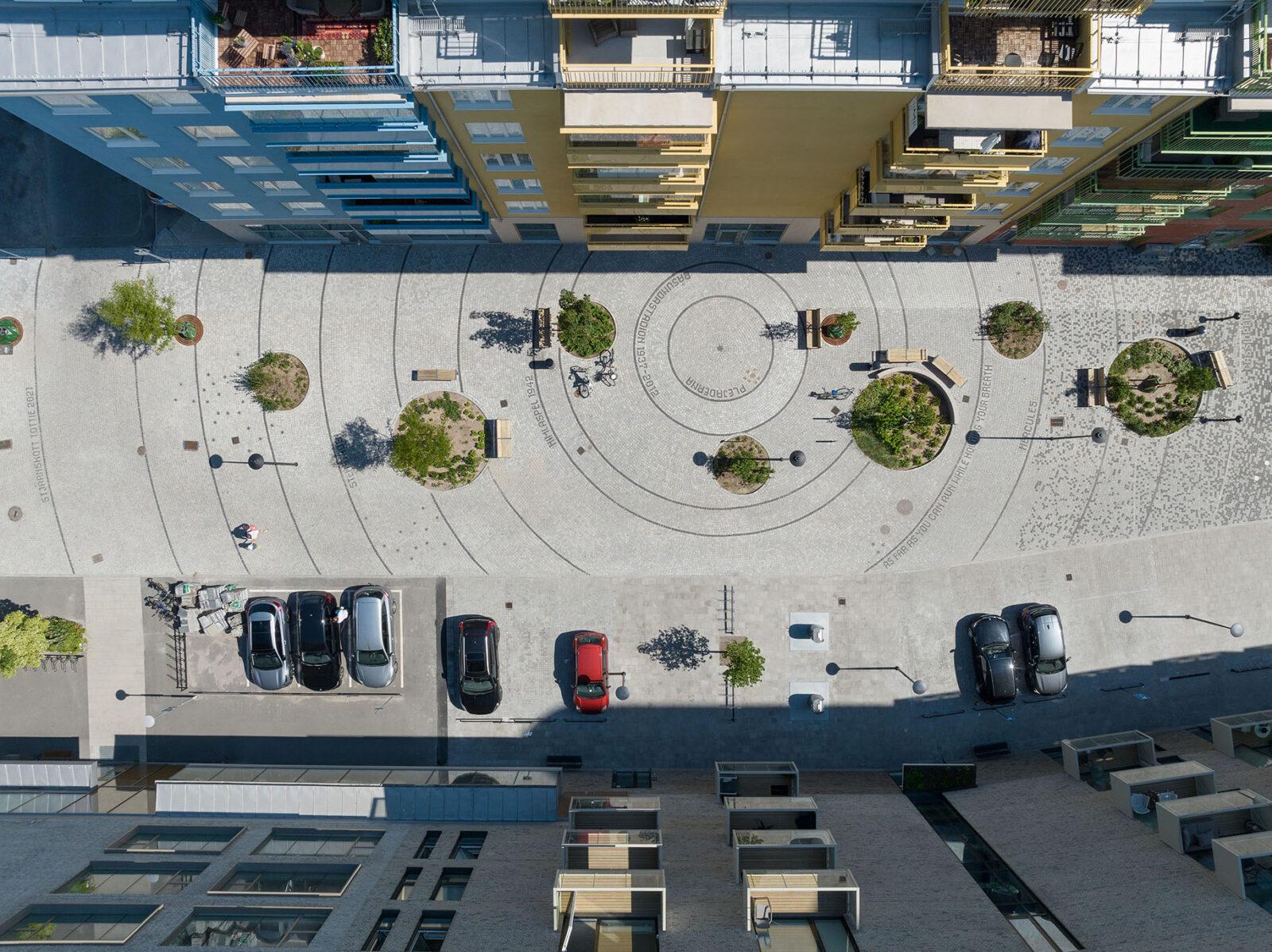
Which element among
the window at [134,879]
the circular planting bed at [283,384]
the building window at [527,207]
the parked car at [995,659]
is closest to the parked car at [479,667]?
the window at [134,879]

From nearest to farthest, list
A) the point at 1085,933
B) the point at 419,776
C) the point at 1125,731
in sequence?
1. the point at 1085,933
2. the point at 419,776
3. the point at 1125,731

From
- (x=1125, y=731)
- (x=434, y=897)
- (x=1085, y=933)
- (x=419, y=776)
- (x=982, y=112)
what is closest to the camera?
(x=982, y=112)

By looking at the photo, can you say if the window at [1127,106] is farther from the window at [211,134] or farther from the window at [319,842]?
the window at [319,842]

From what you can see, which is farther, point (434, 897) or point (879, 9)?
point (434, 897)

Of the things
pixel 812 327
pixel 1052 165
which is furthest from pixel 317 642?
pixel 1052 165

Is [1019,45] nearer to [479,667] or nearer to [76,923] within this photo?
[479,667]

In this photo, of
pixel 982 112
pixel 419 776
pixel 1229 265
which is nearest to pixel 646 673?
pixel 419 776

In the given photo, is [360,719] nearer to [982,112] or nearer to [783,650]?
[783,650]
